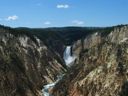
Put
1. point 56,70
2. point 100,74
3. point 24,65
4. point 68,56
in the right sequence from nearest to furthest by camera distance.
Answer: point 100,74 → point 24,65 → point 56,70 → point 68,56

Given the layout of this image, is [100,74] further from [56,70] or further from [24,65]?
[56,70]

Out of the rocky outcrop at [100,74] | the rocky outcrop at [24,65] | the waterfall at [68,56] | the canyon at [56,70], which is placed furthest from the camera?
the waterfall at [68,56]

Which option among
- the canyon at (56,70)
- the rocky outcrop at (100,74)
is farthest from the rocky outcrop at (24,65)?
the rocky outcrop at (100,74)

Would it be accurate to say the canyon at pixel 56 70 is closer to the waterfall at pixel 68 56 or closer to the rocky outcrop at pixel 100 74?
the rocky outcrop at pixel 100 74

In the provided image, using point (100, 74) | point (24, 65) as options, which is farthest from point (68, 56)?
point (100, 74)

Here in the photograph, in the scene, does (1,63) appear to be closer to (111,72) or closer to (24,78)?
(24,78)
